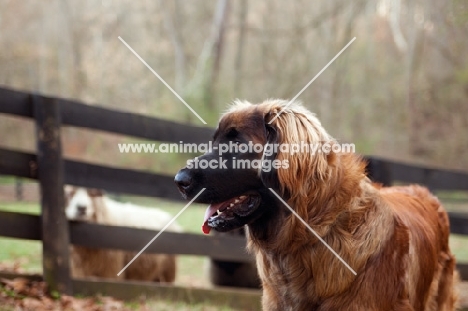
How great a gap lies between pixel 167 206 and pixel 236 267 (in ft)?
39.8

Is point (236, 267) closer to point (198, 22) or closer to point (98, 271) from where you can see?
→ point (98, 271)

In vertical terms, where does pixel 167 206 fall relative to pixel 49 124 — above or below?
below

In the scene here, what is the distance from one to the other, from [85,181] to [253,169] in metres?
2.72

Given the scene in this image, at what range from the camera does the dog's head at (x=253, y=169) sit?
3479 millimetres

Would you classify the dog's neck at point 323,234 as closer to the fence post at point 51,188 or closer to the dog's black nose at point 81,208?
the fence post at point 51,188

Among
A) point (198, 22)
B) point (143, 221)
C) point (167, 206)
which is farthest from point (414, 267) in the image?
point (198, 22)

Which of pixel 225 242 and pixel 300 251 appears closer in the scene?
pixel 300 251

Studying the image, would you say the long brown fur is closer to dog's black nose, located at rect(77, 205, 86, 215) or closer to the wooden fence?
the wooden fence

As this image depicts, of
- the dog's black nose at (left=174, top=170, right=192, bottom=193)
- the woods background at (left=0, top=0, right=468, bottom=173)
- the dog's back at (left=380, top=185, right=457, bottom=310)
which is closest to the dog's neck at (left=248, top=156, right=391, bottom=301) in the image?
the dog's back at (left=380, top=185, right=457, bottom=310)

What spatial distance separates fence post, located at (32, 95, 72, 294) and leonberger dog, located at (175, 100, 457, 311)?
2179 mm

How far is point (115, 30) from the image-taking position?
27.8 meters

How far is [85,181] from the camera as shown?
5.75m

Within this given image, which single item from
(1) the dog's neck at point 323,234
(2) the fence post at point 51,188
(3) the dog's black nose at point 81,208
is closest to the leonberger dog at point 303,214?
(1) the dog's neck at point 323,234

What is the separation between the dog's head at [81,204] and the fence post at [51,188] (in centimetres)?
193
